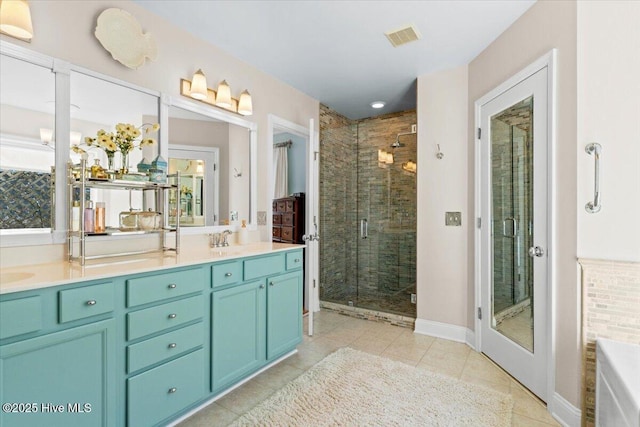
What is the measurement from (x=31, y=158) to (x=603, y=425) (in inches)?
124

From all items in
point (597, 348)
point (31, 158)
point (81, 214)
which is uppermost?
point (31, 158)

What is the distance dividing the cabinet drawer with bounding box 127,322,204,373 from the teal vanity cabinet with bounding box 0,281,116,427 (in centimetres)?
10

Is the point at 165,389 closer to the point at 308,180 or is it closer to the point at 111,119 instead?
the point at 111,119

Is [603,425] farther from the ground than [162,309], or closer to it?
closer to it

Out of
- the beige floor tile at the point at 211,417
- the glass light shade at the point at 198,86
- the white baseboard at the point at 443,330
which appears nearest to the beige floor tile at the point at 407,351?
the white baseboard at the point at 443,330

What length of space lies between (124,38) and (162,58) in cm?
28

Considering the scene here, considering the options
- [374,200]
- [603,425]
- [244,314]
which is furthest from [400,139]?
[603,425]

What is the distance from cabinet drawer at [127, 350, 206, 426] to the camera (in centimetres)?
156

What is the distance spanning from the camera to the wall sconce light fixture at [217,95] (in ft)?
7.83

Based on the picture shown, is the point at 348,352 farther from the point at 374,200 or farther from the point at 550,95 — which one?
the point at 550,95

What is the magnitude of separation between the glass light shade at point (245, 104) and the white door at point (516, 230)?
6.60ft

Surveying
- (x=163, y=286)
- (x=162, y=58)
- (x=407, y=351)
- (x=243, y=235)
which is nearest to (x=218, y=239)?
(x=243, y=235)

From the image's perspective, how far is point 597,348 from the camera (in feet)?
5.52

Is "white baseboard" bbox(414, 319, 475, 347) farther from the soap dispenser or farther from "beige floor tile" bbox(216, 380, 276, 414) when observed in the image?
the soap dispenser
